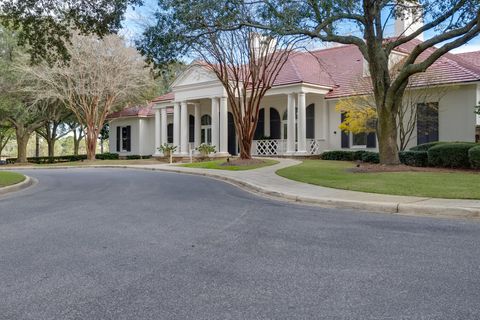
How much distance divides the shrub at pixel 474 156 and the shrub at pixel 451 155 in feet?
2.12

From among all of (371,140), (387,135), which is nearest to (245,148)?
(371,140)

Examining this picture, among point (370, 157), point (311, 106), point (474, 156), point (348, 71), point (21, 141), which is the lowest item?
point (370, 157)

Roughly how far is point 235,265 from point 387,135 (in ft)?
40.7

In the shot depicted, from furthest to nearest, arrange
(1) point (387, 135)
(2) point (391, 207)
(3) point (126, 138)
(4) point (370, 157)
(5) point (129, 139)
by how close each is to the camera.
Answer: (3) point (126, 138) < (5) point (129, 139) < (4) point (370, 157) < (1) point (387, 135) < (2) point (391, 207)

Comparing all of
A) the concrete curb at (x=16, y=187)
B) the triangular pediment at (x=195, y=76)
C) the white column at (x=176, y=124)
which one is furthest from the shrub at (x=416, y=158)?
the white column at (x=176, y=124)

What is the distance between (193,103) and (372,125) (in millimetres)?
13612

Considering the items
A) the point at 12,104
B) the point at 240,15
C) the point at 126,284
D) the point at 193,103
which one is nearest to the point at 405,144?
the point at 240,15

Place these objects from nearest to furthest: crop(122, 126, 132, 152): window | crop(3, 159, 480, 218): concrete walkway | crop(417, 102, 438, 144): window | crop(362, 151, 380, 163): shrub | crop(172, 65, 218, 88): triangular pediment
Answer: crop(3, 159, 480, 218): concrete walkway < crop(362, 151, 380, 163): shrub < crop(417, 102, 438, 144): window < crop(172, 65, 218, 88): triangular pediment < crop(122, 126, 132, 152): window

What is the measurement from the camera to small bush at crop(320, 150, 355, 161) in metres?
23.4

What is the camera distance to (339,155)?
78.6 feet

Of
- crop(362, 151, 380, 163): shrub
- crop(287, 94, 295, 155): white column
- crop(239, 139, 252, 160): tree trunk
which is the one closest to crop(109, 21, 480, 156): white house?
crop(287, 94, 295, 155): white column

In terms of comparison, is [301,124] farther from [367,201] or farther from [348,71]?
[367,201]

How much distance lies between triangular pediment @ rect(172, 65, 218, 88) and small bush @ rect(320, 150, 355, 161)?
8.67m

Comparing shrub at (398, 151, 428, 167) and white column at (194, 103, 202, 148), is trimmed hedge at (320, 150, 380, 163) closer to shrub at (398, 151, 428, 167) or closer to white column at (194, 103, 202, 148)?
shrub at (398, 151, 428, 167)
